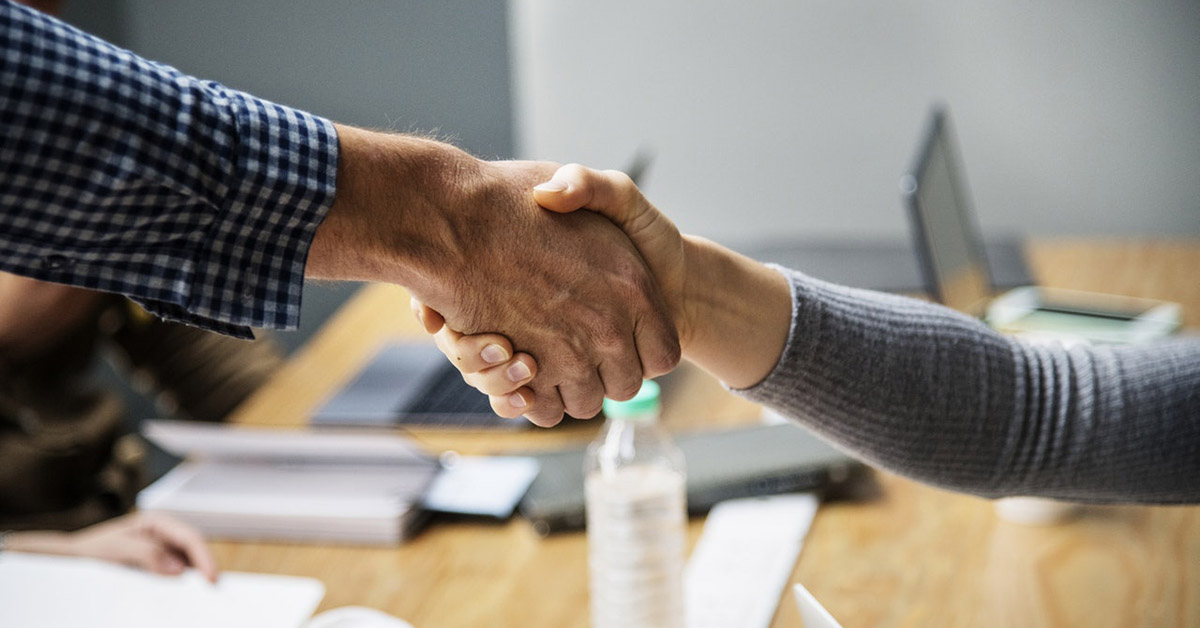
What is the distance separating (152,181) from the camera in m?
0.73

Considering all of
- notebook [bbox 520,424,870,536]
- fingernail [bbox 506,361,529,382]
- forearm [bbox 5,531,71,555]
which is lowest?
forearm [bbox 5,531,71,555]

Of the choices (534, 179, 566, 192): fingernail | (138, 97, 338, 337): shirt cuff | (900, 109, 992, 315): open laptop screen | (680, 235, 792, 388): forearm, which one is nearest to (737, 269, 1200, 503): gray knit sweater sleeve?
(680, 235, 792, 388): forearm

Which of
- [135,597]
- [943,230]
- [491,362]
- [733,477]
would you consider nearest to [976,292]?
[943,230]

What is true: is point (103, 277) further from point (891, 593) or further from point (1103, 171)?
point (1103, 171)

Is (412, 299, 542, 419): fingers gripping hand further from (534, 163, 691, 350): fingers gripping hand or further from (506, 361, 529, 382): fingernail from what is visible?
(534, 163, 691, 350): fingers gripping hand

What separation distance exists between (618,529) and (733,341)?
21 cm

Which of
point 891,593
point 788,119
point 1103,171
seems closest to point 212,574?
point 891,593

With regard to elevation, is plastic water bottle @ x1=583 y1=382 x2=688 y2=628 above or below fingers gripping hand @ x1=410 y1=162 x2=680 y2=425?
below

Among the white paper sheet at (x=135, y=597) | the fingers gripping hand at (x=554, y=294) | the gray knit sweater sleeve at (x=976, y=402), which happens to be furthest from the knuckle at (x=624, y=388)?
the white paper sheet at (x=135, y=597)

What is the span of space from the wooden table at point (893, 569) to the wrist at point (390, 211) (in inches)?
15.1

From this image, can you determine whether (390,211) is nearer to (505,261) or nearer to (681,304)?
(505,261)

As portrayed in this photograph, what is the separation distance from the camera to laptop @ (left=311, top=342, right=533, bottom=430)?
152cm

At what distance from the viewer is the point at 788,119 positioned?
9.07 feet

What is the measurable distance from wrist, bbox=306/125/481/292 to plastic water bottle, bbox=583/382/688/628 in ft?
0.85
